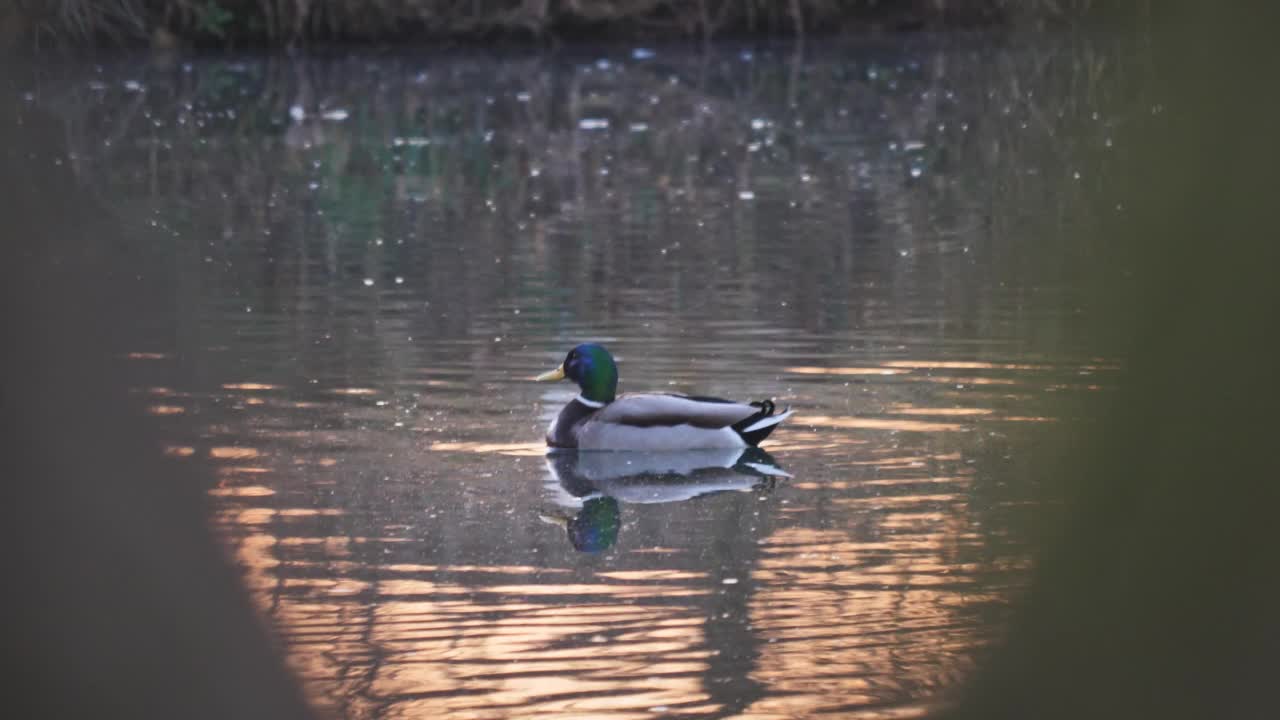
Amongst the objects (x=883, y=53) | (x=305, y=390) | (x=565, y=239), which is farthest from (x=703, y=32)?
(x=305, y=390)

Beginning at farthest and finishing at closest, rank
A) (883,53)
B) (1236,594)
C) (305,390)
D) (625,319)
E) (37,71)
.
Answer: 1. (883,53)
2. (37,71)
3. (625,319)
4. (305,390)
5. (1236,594)

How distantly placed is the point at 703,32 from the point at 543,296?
2128 cm

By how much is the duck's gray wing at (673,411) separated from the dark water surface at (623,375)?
18 cm

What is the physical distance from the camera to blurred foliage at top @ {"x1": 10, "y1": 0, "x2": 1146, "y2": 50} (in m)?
29.4

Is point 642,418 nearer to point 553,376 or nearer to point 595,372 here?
point 595,372

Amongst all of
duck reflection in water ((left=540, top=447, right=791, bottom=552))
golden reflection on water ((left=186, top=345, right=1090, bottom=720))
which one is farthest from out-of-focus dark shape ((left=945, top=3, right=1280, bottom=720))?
duck reflection in water ((left=540, top=447, right=791, bottom=552))

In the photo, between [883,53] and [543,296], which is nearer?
[543,296]

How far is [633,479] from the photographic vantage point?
6.96 metres

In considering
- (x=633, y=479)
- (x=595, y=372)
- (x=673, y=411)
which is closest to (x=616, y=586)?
(x=633, y=479)

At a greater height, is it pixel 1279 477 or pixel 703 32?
pixel 703 32

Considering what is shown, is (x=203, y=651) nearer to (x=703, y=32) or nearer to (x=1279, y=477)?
(x=1279, y=477)

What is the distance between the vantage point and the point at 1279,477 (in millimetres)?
695

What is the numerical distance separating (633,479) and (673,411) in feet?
1.04

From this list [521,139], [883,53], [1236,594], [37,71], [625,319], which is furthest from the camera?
[883,53]
